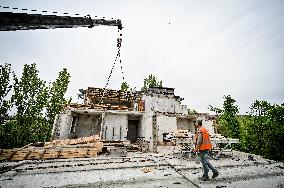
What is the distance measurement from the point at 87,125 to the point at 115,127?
3.66 metres

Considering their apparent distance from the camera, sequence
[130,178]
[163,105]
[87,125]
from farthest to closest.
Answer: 1. [163,105]
2. [87,125]
3. [130,178]

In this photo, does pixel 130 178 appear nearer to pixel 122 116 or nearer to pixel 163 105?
pixel 122 116

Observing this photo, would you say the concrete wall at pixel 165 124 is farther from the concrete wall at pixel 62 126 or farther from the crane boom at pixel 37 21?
the crane boom at pixel 37 21

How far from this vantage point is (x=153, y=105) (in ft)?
81.5

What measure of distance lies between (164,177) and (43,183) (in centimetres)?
359

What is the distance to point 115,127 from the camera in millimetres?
20797

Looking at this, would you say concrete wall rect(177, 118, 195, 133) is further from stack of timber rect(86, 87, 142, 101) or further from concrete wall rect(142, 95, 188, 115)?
stack of timber rect(86, 87, 142, 101)

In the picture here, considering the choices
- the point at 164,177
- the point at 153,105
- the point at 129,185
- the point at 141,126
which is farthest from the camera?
the point at 153,105

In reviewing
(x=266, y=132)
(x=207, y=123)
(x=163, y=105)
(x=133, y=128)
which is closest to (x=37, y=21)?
(x=266, y=132)

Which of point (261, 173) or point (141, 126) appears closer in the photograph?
point (261, 173)

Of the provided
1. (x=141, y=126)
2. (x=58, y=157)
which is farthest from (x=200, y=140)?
(x=141, y=126)

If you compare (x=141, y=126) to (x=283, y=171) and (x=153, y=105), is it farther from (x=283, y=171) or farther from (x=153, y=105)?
(x=283, y=171)

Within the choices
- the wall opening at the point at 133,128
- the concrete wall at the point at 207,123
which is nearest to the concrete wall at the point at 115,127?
the wall opening at the point at 133,128

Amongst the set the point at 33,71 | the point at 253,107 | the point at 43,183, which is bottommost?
the point at 43,183
